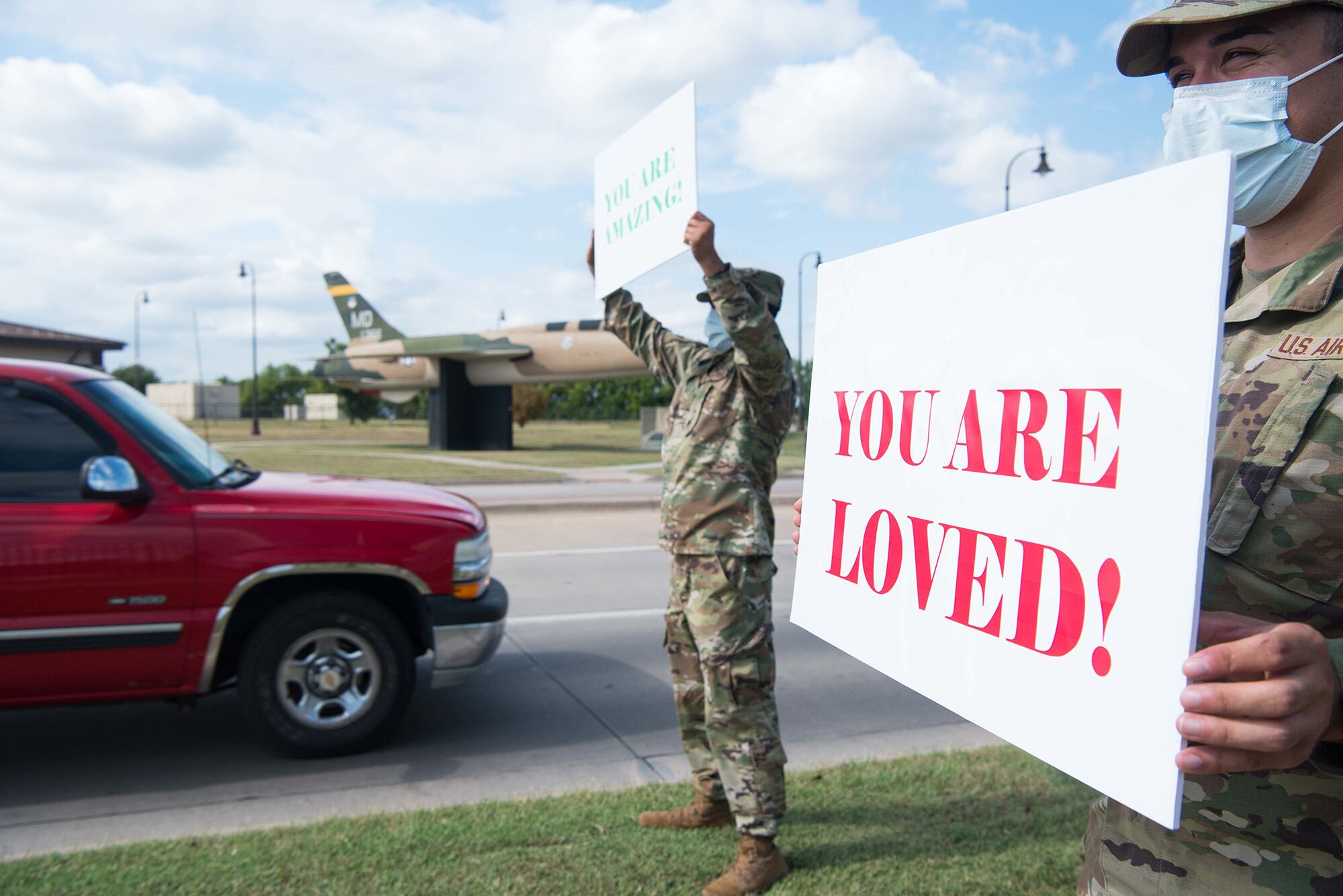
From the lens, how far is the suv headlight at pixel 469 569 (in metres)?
4.84

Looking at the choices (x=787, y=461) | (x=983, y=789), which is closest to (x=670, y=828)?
(x=983, y=789)

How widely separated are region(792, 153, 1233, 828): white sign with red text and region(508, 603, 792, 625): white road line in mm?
6030

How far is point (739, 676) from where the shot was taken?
3.35 m

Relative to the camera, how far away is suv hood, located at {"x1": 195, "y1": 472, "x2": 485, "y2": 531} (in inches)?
179

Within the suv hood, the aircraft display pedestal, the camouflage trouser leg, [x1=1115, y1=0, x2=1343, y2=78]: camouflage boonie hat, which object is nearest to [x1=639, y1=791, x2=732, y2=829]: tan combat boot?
the camouflage trouser leg

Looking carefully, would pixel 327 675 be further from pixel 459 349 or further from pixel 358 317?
pixel 358 317

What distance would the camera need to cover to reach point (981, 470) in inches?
60.6

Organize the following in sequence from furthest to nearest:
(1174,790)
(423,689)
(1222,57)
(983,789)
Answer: (423,689) < (983,789) < (1222,57) < (1174,790)

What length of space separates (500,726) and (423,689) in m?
0.84

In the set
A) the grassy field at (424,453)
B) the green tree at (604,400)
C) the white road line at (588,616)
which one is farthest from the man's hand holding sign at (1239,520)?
the green tree at (604,400)

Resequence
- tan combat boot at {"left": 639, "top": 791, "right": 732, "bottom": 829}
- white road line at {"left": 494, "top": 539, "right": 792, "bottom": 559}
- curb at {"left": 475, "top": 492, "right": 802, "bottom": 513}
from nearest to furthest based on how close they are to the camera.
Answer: tan combat boot at {"left": 639, "top": 791, "right": 732, "bottom": 829} → white road line at {"left": 494, "top": 539, "right": 792, "bottom": 559} → curb at {"left": 475, "top": 492, "right": 802, "bottom": 513}

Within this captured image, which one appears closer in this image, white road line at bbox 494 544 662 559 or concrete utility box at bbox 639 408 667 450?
white road line at bbox 494 544 662 559

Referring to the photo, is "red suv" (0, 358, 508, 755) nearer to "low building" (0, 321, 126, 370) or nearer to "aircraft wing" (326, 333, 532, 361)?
"low building" (0, 321, 126, 370)

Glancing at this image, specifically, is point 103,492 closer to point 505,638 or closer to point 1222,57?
point 505,638
